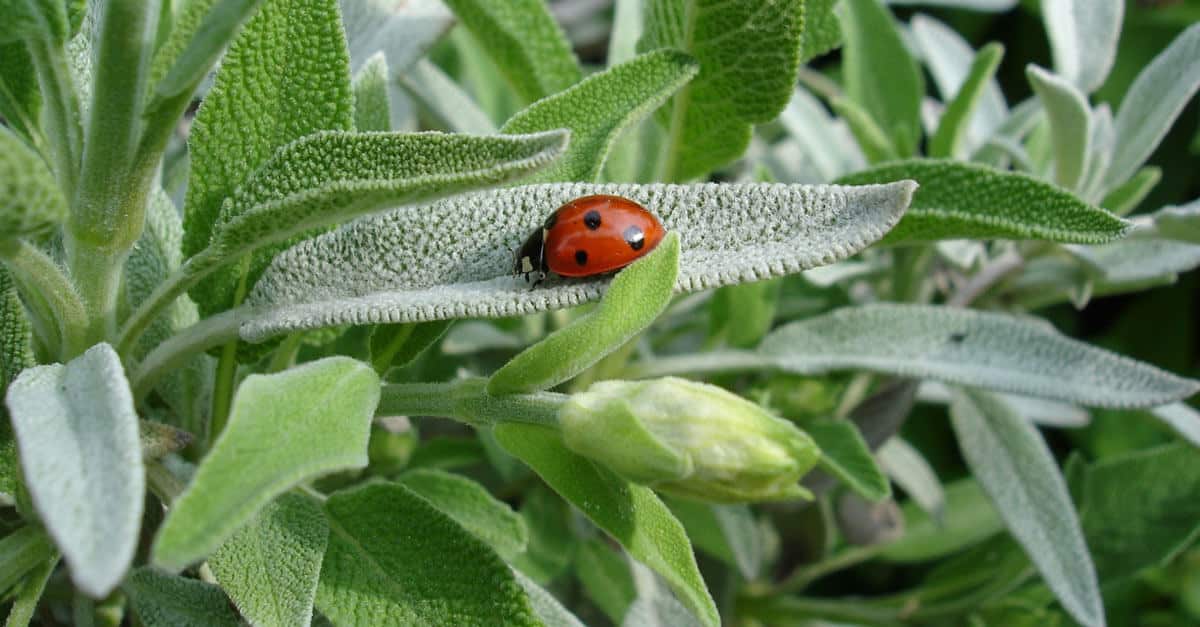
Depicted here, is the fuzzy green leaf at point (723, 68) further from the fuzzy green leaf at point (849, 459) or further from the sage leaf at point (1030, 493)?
the sage leaf at point (1030, 493)

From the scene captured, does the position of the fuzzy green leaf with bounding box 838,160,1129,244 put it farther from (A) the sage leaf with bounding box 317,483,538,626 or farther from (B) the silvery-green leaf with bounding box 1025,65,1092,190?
(A) the sage leaf with bounding box 317,483,538,626

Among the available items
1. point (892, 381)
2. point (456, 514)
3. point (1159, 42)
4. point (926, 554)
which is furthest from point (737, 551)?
point (1159, 42)

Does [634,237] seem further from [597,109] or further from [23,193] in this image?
[23,193]

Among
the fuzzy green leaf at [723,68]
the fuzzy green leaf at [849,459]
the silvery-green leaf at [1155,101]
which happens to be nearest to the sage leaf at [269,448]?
the fuzzy green leaf at [723,68]

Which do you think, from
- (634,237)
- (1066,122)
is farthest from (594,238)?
(1066,122)

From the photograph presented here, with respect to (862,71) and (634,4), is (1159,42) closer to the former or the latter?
(862,71)

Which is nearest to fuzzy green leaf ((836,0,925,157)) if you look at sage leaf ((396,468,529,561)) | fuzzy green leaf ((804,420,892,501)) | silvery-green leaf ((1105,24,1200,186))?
silvery-green leaf ((1105,24,1200,186))

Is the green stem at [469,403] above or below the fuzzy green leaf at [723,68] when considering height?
below
